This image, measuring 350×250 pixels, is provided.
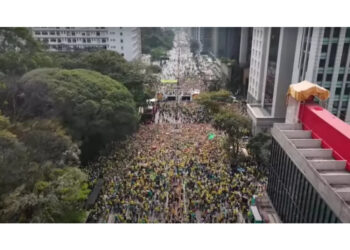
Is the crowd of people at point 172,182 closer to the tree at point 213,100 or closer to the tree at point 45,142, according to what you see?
the tree at point 213,100

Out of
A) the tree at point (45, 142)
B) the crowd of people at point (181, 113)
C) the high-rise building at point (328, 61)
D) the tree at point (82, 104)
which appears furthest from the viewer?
the crowd of people at point (181, 113)

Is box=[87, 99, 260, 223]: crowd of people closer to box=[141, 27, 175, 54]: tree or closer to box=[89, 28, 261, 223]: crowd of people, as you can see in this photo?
box=[89, 28, 261, 223]: crowd of people

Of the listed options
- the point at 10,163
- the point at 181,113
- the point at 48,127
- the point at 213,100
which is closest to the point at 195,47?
the point at 181,113

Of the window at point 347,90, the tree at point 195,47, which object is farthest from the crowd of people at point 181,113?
the tree at point 195,47

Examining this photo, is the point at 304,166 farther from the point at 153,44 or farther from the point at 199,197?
the point at 153,44

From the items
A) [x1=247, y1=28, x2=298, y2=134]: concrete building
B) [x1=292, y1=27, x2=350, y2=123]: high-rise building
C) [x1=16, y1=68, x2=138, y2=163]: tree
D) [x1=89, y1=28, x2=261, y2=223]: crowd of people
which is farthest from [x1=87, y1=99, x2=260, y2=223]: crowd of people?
[x1=292, y1=27, x2=350, y2=123]: high-rise building

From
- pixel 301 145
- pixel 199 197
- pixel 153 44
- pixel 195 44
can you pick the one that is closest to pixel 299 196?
pixel 301 145
